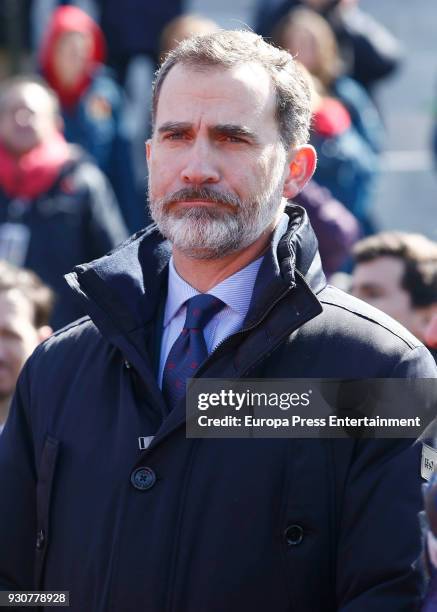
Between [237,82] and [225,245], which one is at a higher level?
[237,82]

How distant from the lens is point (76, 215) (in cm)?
583

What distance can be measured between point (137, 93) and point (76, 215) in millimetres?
2724

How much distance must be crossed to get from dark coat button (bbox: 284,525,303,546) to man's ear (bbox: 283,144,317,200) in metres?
0.87

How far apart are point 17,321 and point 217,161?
169 cm

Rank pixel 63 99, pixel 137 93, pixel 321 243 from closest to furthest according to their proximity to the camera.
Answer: pixel 321 243 → pixel 63 99 → pixel 137 93

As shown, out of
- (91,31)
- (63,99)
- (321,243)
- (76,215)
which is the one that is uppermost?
(91,31)

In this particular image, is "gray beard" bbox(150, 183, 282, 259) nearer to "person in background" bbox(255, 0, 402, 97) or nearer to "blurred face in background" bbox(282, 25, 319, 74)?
"blurred face in background" bbox(282, 25, 319, 74)

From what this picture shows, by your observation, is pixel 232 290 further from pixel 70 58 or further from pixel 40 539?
pixel 70 58

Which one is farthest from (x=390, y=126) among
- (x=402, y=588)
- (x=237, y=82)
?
(x=402, y=588)

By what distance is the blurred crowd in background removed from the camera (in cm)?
452

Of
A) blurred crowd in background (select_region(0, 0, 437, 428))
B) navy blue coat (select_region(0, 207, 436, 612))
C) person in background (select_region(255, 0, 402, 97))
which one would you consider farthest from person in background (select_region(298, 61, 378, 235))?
navy blue coat (select_region(0, 207, 436, 612))

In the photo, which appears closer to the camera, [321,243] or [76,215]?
[321,243]

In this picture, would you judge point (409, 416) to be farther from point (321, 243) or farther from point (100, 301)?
point (321, 243)

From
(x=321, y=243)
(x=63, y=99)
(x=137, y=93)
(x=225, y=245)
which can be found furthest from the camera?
(x=137, y=93)
